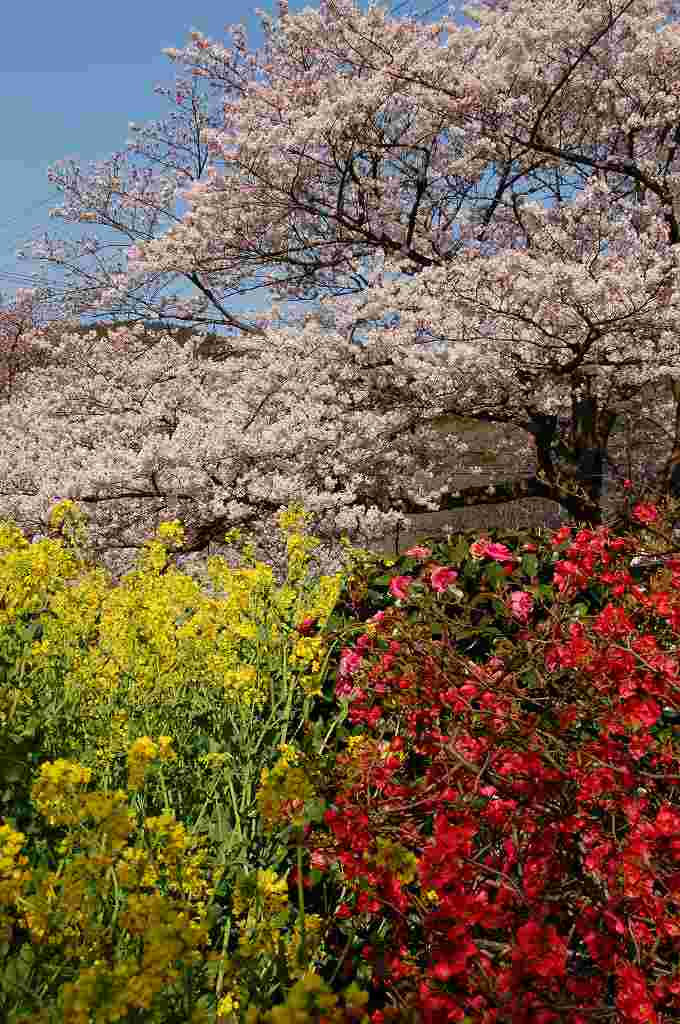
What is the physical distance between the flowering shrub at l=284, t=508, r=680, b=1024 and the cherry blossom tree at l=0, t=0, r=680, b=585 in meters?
5.03

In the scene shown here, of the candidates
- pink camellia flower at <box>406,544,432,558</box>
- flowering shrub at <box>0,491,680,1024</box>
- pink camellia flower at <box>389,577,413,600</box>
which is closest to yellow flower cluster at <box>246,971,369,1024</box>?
flowering shrub at <box>0,491,680,1024</box>

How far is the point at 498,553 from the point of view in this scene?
3797mm

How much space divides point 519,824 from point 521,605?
1.15 metres

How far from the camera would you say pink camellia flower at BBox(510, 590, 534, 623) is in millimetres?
3387

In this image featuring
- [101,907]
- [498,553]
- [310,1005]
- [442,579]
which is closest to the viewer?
[310,1005]

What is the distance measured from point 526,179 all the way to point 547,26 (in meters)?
2.13

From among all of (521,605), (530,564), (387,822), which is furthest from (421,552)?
(387,822)

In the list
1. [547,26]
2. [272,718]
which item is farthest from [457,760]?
[547,26]

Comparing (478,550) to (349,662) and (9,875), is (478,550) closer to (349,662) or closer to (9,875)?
(349,662)

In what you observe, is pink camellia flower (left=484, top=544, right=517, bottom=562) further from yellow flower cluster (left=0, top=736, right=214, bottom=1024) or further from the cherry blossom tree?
the cherry blossom tree

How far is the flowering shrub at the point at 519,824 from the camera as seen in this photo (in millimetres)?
2029

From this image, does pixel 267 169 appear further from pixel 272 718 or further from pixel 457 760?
pixel 457 760

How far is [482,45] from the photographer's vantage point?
30.8ft

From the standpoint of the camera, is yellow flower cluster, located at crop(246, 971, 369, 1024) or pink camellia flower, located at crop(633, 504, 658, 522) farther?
pink camellia flower, located at crop(633, 504, 658, 522)
